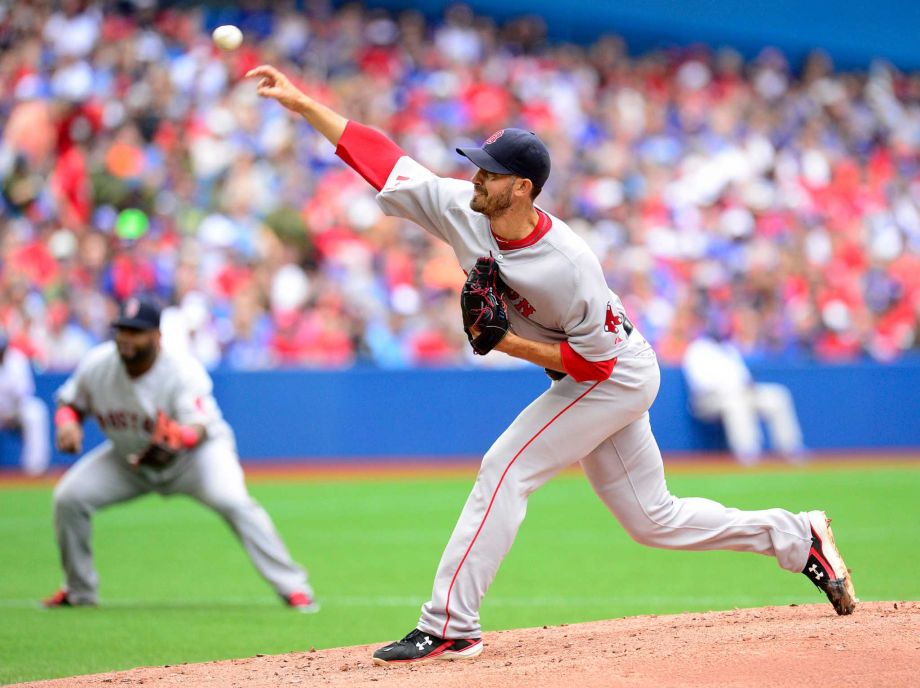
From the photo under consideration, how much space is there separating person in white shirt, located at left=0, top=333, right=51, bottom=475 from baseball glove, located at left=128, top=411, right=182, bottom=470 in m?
6.67

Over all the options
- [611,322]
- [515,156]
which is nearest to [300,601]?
[611,322]

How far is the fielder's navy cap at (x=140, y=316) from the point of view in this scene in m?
7.46

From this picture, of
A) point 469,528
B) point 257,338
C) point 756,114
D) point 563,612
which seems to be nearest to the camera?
point 469,528

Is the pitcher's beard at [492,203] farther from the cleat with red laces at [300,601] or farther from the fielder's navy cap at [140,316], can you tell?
the cleat with red laces at [300,601]

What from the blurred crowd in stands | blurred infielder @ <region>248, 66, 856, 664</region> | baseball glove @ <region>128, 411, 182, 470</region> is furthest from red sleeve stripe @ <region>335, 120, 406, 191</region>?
the blurred crowd in stands

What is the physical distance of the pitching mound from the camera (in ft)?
15.0

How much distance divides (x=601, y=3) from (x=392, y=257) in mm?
7639

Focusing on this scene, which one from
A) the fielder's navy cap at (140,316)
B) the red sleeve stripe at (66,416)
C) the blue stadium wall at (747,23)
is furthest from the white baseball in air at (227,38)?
the blue stadium wall at (747,23)

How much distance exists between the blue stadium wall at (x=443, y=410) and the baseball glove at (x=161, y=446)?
6.94 meters

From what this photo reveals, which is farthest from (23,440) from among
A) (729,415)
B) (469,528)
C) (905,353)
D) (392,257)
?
(905,353)

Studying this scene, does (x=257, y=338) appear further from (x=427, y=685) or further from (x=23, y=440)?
(x=427, y=685)

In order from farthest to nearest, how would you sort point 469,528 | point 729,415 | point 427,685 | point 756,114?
point 756,114 → point 729,415 → point 469,528 → point 427,685

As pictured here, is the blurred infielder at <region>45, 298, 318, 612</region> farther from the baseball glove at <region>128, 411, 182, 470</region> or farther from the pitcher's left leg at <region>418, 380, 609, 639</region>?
the pitcher's left leg at <region>418, 380, 609, 639</region>

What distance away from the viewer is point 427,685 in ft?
15.1
